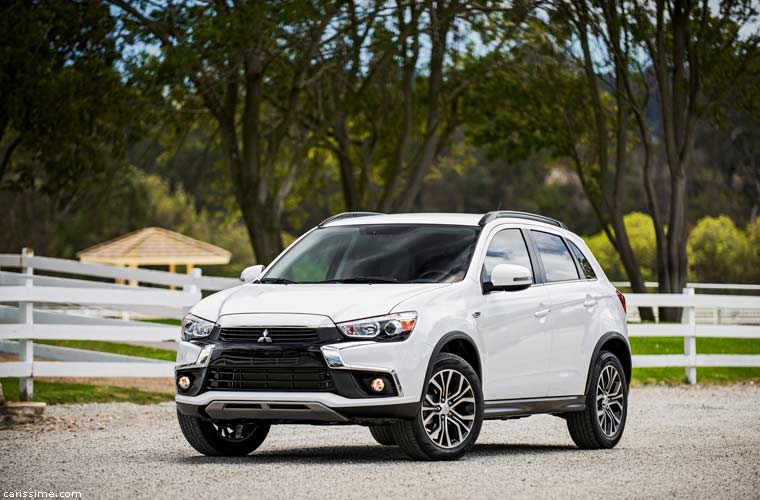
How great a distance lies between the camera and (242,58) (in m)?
25.3

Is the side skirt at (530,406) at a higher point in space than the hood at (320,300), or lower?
lower

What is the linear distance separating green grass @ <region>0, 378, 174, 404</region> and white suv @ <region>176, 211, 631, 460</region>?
5.88m

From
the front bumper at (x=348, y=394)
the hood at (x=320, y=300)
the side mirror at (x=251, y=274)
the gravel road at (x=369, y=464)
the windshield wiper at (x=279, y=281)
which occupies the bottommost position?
the gravel road at (x=369, y=464)

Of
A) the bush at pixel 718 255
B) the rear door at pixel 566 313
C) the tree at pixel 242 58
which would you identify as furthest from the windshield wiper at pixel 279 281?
the bush at pixel 718 255

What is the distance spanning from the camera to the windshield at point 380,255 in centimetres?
1034

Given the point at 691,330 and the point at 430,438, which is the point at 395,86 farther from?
the point at 430,438

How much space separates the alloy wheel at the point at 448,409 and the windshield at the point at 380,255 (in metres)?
0.79

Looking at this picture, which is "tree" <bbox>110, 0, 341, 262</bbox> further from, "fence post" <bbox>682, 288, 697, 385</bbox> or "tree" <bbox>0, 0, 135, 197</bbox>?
"fence post" <bbox>682, 288, 697, 385</bbox>

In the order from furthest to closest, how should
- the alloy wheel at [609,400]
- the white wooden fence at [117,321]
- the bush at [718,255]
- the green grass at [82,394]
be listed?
the bush at [718,255] < the green grass at [82,394] < the white wooden fence at [117,321] < the alloy wheel at [609,400]

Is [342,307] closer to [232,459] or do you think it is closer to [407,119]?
[232,459]

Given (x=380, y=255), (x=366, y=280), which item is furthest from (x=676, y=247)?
(x=366, y=280)

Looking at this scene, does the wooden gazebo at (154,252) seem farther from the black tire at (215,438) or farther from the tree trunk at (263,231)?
the black tire at (215,438)

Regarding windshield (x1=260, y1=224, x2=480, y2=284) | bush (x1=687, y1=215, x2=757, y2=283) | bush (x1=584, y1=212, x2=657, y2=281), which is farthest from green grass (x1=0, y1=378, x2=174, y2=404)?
bush (x1=584, y1=212, x2=657, y2=281)

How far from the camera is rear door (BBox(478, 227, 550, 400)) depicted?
33.8ft
